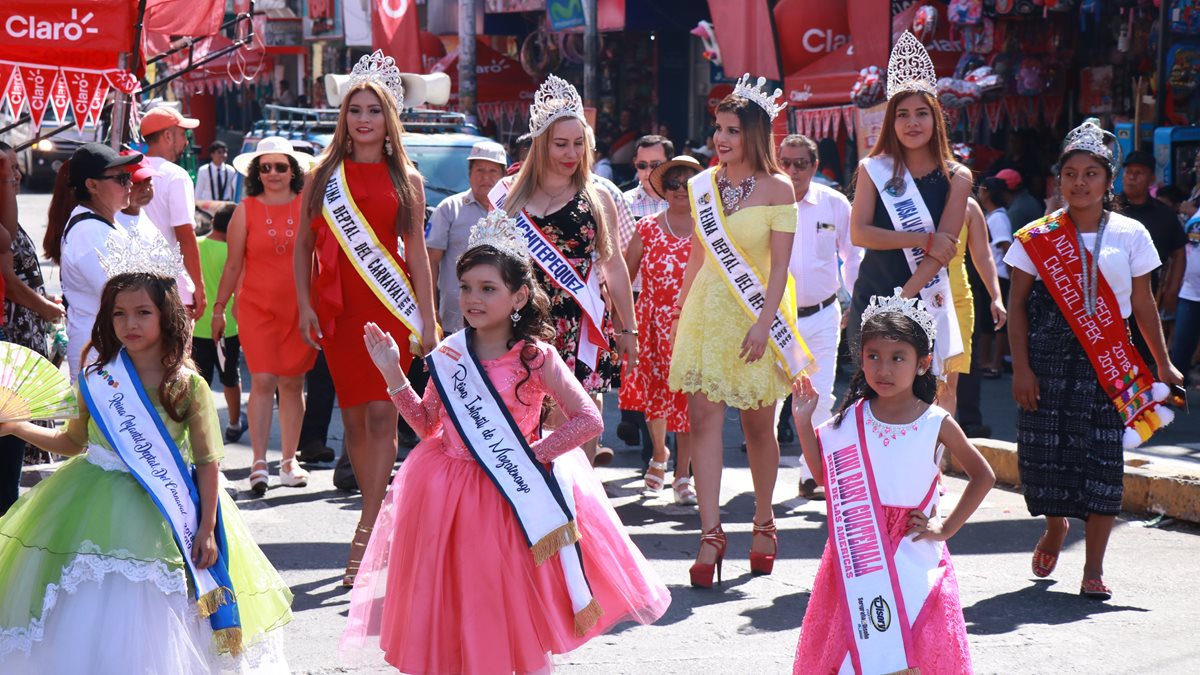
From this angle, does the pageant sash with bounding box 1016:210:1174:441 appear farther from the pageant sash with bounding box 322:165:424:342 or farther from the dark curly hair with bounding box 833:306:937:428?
the pageant sash with bounding box 322:165:424:342

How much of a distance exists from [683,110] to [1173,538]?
16696 millimetres

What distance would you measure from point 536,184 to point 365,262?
0.77 meters

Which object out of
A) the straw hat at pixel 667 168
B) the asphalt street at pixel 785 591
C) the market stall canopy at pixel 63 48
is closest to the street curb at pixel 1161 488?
the asphalt street at pixel 785 591

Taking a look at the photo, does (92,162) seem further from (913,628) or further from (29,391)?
(913,628)

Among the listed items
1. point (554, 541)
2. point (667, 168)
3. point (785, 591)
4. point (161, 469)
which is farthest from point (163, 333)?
point (667, 168)

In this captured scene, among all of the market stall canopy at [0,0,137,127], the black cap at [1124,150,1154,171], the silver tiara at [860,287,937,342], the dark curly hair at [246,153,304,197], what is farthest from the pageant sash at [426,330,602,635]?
the black cap at [1124,150,1154,171]

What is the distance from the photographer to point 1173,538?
6.91 meters

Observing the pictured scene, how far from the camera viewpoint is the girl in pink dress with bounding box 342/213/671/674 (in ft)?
13.6

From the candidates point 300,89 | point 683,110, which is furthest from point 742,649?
point 300,89

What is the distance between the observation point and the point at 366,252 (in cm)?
598

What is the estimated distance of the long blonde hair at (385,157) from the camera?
5.97m

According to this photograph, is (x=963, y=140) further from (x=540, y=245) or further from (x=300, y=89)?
(x=300, y=89)

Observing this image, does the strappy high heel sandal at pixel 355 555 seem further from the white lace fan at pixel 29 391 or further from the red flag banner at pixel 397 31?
the red flag banner at pixel 397 31

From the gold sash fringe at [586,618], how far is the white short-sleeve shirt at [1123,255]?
2.37m
